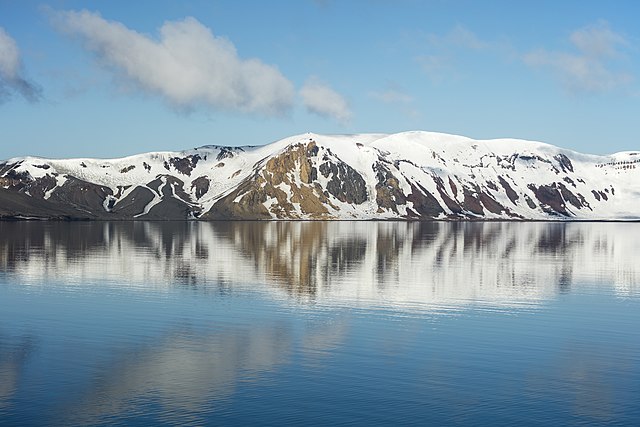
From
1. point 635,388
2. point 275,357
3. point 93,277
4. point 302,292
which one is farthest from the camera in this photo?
point 93,277

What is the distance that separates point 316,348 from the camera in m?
40.2

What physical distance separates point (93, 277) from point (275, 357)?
40.6 meters

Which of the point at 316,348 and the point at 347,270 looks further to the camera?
the point at 347,270

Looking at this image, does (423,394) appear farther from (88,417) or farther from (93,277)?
(93,277)

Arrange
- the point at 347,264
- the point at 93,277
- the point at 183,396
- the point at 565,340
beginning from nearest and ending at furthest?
Result: the point at 183,396, the point at 565,340, the point at 93,277, the point at 347,264

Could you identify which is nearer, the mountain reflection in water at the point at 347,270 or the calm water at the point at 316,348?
the calm water at the point at 316,348

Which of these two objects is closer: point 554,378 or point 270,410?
point 270,410

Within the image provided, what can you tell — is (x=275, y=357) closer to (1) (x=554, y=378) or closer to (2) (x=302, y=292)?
(1) (x=554, y=378)

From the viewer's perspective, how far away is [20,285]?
218ft

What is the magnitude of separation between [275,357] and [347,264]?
5510 centimetres

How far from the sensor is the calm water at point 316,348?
29328 millimetres

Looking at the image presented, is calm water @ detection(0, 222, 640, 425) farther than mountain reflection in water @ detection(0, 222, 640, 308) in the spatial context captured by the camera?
No

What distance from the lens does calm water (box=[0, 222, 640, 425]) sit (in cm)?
2933

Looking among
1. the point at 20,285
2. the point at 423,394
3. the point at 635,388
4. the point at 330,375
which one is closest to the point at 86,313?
the point at 20,285
